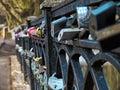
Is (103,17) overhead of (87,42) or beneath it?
overhead

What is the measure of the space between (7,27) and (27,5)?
14.0ft

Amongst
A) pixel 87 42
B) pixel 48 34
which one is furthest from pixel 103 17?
pixel 48 34

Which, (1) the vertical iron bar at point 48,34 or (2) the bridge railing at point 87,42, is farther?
(1) the vertical iron bar at point 48,34

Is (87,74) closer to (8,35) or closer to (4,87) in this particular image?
(4,87)

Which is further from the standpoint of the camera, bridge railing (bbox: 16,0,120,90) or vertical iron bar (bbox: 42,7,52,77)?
vertical iron bar (bbox: 42,7,52,77)

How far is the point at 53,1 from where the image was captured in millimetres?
3461

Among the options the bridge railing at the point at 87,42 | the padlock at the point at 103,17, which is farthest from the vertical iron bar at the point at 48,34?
the padlock at the point at 103,17

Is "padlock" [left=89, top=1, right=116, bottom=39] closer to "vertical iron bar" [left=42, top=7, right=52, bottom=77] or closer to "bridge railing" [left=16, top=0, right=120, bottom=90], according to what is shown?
"bridge railing" [left=16, top=0, right=120, bottom=90]

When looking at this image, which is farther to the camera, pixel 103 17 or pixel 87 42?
pixel 87 42

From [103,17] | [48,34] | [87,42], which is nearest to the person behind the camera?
[103,17]

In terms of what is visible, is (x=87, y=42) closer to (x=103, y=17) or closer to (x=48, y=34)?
(x=103, y=17)

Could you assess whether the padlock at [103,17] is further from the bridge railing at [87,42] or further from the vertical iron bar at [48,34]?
the vertical iron bar at [48,34]

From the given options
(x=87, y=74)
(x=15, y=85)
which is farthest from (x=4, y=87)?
(x=87, y=74)

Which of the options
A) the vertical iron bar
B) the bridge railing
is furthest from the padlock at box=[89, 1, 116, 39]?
the vertical iron bar
